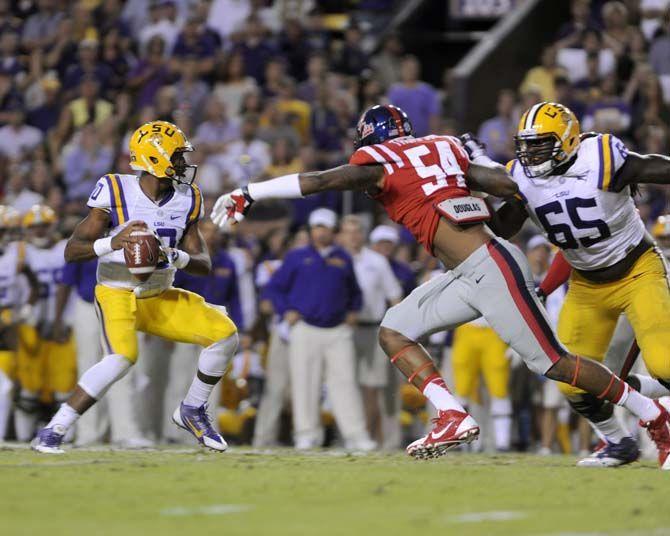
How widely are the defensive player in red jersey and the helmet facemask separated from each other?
0.66ft

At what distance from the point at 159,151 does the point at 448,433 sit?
7.21ft

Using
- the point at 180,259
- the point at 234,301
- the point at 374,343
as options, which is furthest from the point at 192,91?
the point at 180,259

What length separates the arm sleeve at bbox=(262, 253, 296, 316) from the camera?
38.7ft

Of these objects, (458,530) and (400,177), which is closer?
(458,530)

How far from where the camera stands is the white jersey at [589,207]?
23.8 ft

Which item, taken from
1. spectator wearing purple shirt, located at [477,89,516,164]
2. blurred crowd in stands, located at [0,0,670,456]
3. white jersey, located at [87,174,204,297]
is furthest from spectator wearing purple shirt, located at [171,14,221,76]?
white jersey, located at [87,174,204,297]

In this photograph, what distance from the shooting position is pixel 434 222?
23.4ft

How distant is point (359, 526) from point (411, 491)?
97 centimetres

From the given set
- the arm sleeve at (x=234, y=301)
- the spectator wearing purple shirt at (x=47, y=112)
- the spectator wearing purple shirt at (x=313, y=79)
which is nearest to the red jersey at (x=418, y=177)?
the arm sleeve at (x=234, y=301)

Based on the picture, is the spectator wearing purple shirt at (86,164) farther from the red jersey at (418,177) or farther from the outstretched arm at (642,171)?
the outstretched arm at (642,171)

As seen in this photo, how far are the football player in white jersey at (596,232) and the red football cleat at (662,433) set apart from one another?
60mm

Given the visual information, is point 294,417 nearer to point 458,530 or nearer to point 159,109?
point 159,109

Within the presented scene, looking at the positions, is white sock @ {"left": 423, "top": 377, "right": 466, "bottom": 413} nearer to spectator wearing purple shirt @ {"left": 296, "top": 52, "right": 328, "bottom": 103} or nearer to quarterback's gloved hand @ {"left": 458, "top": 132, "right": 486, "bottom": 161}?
quarterback's gloved hand @ {"left": 458, "top": 132, "right": 486, "bottom": 161}

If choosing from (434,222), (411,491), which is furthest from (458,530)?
(434,222)
